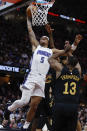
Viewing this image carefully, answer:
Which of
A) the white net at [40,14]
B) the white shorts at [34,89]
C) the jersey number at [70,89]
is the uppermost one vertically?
the white net at [40,14]

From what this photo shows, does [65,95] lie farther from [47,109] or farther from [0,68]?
[0,68]

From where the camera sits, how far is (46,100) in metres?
6.27

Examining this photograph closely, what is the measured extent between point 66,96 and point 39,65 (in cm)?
147

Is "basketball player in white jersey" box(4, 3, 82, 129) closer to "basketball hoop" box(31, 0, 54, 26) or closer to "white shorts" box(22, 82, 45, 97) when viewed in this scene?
"white shorts" box(22, 82, 45, 97)

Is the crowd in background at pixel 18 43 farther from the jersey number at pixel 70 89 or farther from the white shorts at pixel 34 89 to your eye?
the jersey number at pixel 70 89

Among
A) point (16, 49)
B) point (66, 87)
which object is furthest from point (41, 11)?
point (16, 49)

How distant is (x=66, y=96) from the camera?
481 centimetres

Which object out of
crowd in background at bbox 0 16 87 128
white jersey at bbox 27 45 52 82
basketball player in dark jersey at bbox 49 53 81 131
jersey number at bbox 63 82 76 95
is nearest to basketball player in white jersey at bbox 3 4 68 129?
white jersey at bbox 27 45 52 82

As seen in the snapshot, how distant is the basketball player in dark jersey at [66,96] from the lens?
4.70 metres

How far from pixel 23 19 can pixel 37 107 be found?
17.4 m

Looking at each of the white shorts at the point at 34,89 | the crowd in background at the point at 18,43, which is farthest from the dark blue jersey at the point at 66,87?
the crowd in background at the point at 18,43

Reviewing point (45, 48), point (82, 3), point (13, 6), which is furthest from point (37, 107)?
point (82, 3)

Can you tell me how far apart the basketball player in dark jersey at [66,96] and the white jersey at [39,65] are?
113 centimetres

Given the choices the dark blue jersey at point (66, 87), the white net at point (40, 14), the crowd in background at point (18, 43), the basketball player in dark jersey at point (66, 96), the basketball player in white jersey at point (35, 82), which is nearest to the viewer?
the basketball player in dark jersey at point (66, 96)
